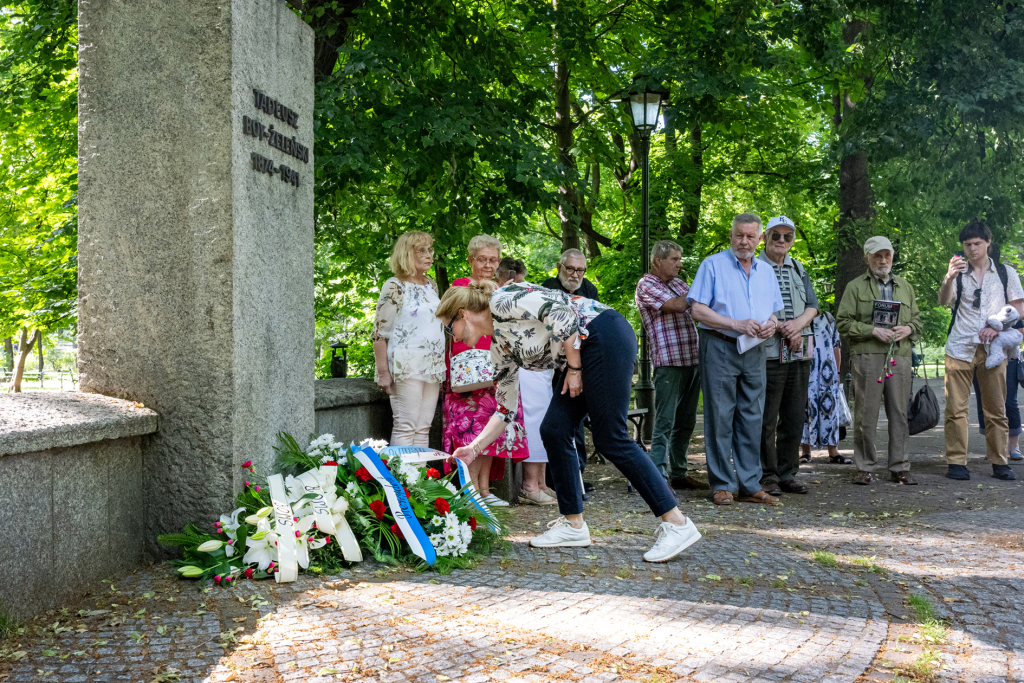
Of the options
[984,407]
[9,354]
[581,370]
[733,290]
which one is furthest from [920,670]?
[9,354]

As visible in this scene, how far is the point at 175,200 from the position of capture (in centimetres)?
446

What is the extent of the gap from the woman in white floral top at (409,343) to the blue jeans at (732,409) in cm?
219

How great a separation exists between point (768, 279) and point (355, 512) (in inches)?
156

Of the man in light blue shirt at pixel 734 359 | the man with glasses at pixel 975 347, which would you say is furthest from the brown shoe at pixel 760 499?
the man with glasses at pixel 975 347

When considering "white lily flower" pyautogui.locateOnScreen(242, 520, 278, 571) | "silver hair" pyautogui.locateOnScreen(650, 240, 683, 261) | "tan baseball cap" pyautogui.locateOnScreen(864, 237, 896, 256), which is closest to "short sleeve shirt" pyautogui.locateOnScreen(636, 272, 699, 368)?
"silver hair" pyautogui.locateOnScreen(650, 240, 683, 261)

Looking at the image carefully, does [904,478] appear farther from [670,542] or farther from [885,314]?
[670,542]

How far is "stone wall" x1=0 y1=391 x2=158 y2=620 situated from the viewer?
3.54m

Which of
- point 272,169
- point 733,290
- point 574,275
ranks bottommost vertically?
point 733,290

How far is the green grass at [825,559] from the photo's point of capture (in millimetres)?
4883

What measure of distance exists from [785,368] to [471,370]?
291 cm

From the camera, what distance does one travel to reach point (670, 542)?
4781 mm

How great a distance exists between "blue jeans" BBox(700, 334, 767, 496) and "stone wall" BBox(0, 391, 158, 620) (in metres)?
4.16

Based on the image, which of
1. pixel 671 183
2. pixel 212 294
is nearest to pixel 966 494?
pixel 212 294

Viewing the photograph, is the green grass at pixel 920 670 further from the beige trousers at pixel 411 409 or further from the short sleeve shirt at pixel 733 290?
the short sleeve shirt at pixel 733 290
